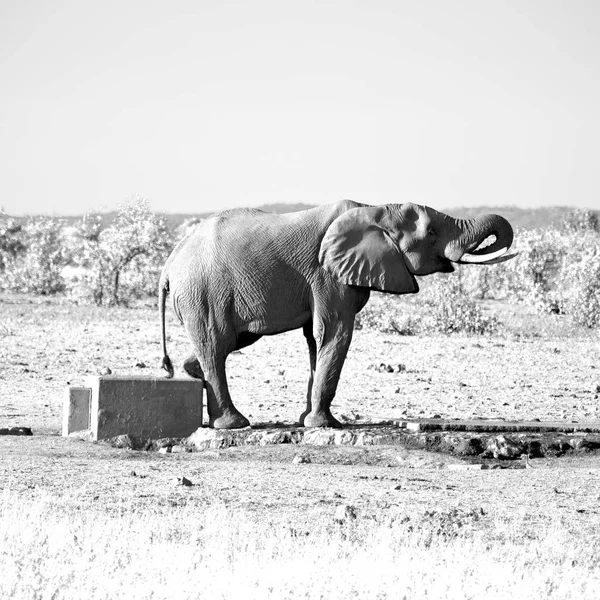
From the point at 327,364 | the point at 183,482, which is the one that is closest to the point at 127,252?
the point at 327,364

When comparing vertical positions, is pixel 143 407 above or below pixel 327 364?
below

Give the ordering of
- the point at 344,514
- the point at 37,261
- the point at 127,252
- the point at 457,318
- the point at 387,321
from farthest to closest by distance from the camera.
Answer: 1. the point at 37,261
2. the point at 127,252
3. the point at 457,318
4. the point at 387,321
5. the point at 344,514

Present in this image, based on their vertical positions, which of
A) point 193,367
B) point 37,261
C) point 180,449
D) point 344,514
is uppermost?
point 37,261

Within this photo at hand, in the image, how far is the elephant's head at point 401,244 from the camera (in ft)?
45.7

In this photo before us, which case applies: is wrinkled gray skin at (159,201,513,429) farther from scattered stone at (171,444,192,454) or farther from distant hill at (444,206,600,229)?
distant hill at (444,206,600,229)

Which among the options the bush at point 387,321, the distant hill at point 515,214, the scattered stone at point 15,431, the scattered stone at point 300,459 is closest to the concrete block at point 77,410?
the scattered stone at point 15,431

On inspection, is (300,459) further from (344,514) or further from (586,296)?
(586,296)

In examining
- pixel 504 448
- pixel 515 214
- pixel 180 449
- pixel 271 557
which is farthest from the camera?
pixel 515 214

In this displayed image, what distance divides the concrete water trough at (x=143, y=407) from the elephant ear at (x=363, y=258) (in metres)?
1.86

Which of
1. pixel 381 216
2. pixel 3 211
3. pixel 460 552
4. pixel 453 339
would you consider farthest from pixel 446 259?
pixel 3 211

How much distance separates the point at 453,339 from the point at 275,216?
12.8 metres

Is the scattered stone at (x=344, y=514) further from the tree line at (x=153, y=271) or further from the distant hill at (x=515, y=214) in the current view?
the distant hill at (x=515, y=214)

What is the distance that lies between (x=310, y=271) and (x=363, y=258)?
1.86 feet

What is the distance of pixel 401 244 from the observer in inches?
558
